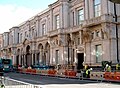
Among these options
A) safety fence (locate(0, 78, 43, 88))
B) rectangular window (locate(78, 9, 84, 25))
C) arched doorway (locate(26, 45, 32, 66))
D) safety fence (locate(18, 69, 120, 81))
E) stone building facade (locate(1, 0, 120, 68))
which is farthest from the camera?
arched doorway (locate(26, 45, 32, 66))

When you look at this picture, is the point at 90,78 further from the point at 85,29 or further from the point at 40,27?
the point at 40,27

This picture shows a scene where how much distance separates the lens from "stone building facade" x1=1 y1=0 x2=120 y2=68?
1288 inches

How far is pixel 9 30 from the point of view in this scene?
74.4m

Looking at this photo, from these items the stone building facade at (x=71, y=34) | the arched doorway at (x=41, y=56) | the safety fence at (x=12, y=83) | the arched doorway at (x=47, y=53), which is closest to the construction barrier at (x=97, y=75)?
the stone building facade at (x=71, y=34)

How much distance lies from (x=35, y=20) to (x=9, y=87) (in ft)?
145

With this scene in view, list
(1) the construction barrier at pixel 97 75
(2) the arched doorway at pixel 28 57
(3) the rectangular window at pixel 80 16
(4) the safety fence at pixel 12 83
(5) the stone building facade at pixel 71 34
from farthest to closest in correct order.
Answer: (2) the arched doorway at pixel 28 57 → (3) the rectangular window at pixel 80 16 → (5) the stone building facade at pixel 71 34 → (1) the construction barrier at pixel 97 75 → (4) the safety fence at pixel 12 83

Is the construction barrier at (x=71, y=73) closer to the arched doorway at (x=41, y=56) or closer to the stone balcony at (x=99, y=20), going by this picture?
the stone balcony at (x=99, y=20)

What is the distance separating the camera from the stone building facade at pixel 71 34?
107 ft

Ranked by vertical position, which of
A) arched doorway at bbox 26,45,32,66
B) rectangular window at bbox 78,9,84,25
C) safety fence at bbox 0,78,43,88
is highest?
rectangular window at bbox 78,9,84,25

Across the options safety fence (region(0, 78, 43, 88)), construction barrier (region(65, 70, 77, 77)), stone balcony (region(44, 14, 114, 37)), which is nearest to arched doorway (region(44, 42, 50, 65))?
stone balcony (region(44, 14, 114, 37))

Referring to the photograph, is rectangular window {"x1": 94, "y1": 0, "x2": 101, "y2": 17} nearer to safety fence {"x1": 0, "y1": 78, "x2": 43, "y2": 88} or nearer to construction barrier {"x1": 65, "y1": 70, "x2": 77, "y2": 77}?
construction barrier {"x1": 65, "y1": 70, "x2": 77, "y2": 77}

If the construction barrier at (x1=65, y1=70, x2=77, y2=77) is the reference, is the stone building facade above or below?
above

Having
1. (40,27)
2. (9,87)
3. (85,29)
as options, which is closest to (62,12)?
(85,29)

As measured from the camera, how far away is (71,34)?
40.3 metres
